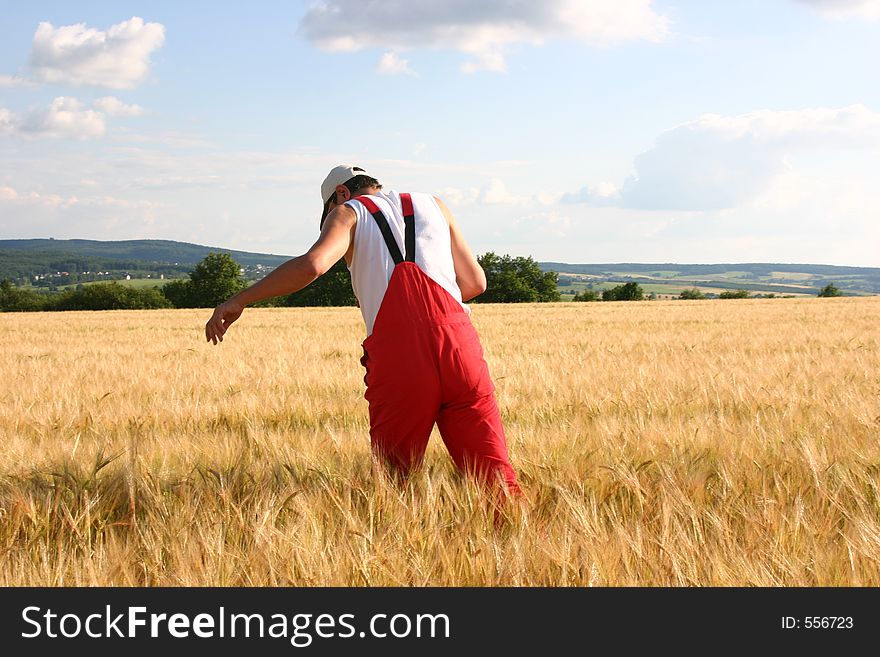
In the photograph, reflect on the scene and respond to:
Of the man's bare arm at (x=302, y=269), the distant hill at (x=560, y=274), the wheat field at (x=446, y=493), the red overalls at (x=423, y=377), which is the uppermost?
the distant hill at (x=560, y=274)

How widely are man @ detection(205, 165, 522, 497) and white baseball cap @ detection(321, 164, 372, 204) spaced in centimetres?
18

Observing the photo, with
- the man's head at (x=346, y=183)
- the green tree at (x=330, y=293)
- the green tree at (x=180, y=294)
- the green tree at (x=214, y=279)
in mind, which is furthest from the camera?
the green tree at (x=180, y=294)

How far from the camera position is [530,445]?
4.20 m

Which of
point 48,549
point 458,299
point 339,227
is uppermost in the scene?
point 339,227

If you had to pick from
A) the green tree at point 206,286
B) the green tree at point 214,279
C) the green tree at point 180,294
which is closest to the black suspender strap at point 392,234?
the green tree at point 214,279

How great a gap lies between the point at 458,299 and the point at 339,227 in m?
0.62

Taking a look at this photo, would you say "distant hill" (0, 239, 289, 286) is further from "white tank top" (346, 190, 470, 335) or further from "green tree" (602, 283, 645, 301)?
"white tank top" (346, 190, 470, 335)

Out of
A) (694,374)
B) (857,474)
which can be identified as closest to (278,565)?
(857,474)

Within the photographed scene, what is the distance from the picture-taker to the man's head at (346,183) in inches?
139

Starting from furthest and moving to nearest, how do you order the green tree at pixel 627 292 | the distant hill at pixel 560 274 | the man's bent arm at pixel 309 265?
the distant hill at pixel 560 274, the green tree at pixel 627 292, the man's bent arm at pixel 309 265

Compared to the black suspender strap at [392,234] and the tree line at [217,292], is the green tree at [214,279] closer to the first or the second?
the tree line at [217,292]

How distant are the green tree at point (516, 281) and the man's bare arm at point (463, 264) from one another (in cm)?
→ 8173

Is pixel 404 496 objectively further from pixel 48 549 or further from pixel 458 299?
pixel 48 549
